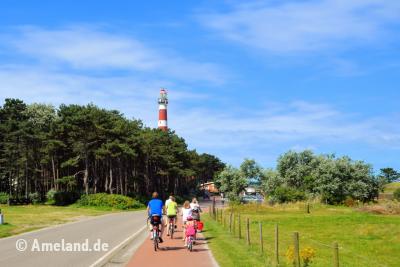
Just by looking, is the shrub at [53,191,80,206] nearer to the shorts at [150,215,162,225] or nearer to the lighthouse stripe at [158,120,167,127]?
the lighthouse stripe at [158,120,167,127]

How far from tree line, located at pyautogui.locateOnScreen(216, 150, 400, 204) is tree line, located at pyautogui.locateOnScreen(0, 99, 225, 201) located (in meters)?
15.8

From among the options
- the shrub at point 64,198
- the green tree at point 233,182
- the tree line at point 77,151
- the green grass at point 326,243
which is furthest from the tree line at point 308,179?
the green grass at point 326,243

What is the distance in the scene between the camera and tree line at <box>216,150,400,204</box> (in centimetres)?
7419

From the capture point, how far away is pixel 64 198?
7206 centimetres

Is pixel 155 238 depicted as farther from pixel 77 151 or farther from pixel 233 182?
pixel 233 182

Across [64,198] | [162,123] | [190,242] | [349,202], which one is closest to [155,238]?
[190,242]

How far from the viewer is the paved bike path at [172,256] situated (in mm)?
15431

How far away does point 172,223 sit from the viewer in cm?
2389

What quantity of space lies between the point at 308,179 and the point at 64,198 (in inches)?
1351

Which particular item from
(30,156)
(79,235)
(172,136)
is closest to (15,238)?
(79,235)

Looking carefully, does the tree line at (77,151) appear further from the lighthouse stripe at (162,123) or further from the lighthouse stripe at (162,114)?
the lighthouse stripe at (162,114)

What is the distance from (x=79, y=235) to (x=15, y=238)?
2.83 meters

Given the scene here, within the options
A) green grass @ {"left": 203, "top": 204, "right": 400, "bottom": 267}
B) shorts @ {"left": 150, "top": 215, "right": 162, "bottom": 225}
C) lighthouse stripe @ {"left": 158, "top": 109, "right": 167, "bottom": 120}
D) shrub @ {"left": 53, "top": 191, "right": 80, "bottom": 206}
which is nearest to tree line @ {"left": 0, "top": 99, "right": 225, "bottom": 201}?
shrub @ {"left": 53, "top": 191, "right": 80, "bottom": 206}

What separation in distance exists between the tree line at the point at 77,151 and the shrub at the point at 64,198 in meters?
1.60
